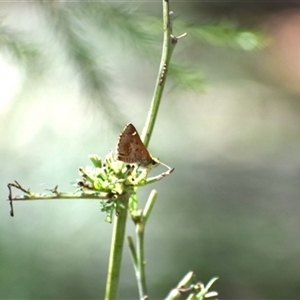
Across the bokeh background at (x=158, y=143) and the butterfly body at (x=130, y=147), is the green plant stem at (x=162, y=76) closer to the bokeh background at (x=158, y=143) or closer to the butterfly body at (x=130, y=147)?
the butterfly body at (x=130, y=147)

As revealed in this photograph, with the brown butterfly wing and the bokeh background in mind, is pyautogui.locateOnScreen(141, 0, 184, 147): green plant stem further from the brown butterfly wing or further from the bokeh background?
the bokeh background

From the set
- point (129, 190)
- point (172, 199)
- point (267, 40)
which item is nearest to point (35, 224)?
point (172, 199)

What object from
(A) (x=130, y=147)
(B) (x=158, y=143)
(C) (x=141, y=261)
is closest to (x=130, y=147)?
(A) (x=130, y=147)

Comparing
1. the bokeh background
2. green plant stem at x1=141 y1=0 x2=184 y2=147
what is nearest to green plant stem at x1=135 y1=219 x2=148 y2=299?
green plant stem at x1=141 y1=0 x2=184 y2=147

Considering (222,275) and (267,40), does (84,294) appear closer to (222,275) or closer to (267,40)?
(222,275)

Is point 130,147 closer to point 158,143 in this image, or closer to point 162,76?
point 162,76

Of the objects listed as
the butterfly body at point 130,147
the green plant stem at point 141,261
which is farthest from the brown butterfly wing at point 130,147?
the green plant stem at point 141,261
